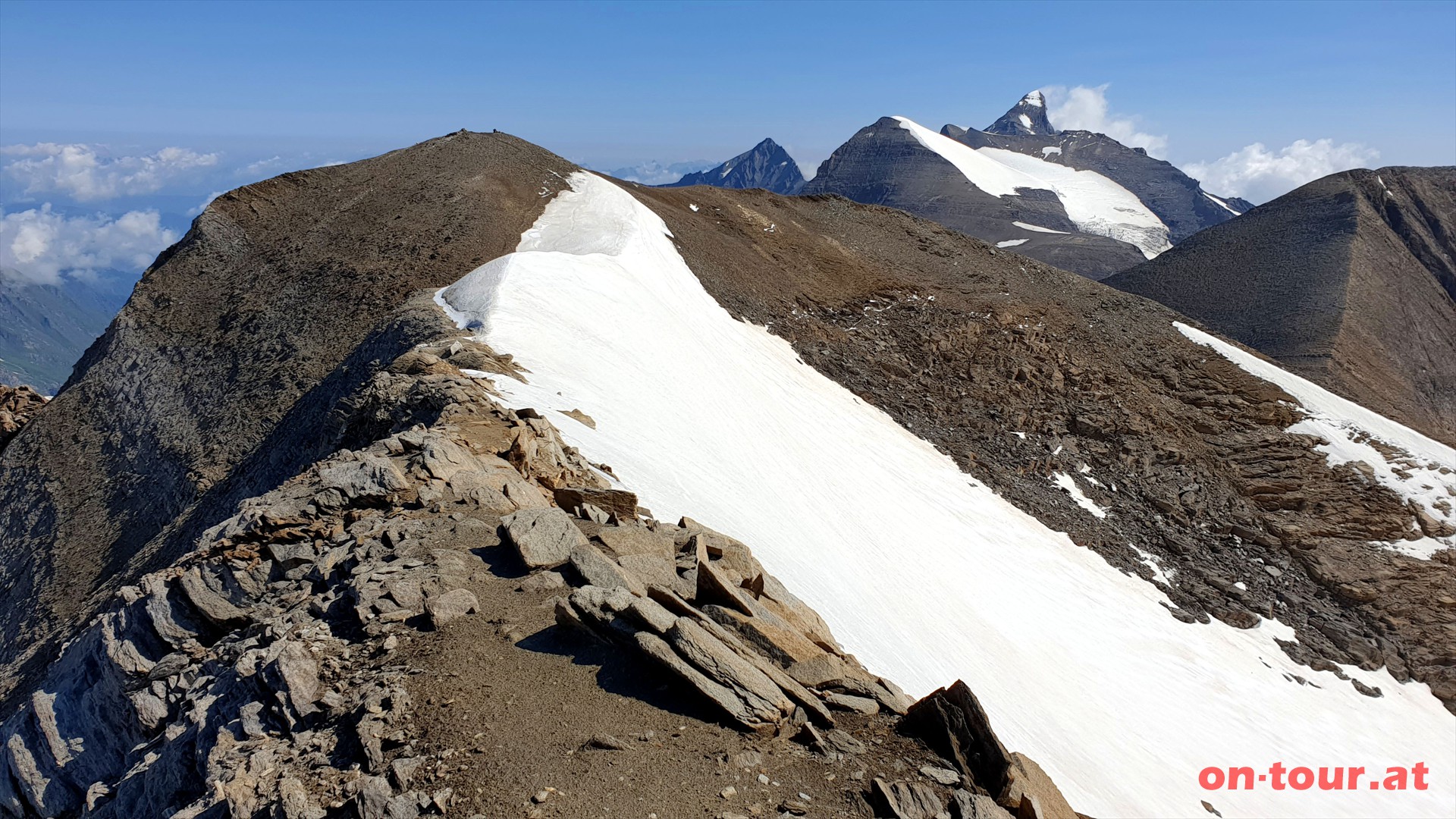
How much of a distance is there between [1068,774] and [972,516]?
445 inches

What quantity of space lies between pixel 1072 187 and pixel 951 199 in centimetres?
4755

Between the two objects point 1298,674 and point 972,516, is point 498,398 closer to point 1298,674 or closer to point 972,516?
point 972,516

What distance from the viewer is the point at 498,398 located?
17062mm

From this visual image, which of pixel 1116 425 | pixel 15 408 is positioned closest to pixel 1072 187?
pixel 1116 425

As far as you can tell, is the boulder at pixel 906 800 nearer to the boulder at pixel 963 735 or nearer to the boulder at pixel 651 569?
the boulder at pixel 963 735

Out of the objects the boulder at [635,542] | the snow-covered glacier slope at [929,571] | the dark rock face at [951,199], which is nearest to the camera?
the boulder at [635,542]

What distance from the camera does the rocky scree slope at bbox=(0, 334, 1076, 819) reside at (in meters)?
6.86

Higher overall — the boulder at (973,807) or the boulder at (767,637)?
the boulder at (767,637)

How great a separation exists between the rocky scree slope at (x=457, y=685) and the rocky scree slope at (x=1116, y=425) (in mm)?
21669

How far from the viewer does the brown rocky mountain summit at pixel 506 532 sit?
24.1 ft

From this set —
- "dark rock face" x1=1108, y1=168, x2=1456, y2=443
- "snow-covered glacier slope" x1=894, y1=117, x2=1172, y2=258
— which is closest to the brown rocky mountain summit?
Result: "dark rock face" x1=1108, y1=168, x2=1456, y2=443

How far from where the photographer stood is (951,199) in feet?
517

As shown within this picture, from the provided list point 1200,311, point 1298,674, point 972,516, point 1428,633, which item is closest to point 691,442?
point 972,516
